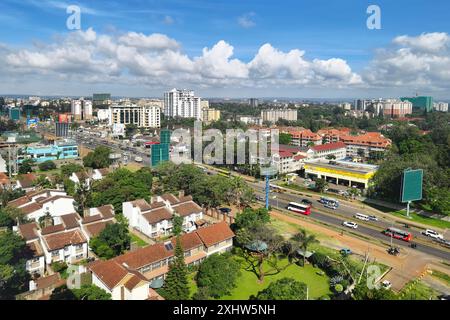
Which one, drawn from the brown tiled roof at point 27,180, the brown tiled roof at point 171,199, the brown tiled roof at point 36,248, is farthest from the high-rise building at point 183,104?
the brown tiled roof at point 36,248

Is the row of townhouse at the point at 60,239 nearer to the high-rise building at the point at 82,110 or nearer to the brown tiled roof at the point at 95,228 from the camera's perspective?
the brown tiled roof at the point at 95,228

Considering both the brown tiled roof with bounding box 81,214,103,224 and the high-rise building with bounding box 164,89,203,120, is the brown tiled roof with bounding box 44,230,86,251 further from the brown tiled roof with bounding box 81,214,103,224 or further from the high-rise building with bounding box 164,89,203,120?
the high-rise building with bounding box 164,89,203,120

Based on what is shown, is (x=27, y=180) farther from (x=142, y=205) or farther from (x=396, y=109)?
(x=396, y=109)

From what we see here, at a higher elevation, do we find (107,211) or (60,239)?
(107,211)

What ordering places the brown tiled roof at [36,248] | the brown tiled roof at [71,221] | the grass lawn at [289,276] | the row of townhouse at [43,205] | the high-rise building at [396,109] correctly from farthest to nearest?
the high-rise building at [396,109], the row of townhouse at [43,205], the brown tiled roof at [71,221], the brown tiled roof at [36,248], the grass lawn at [289,276]

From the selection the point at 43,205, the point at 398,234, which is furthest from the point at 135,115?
the point at 398,234
